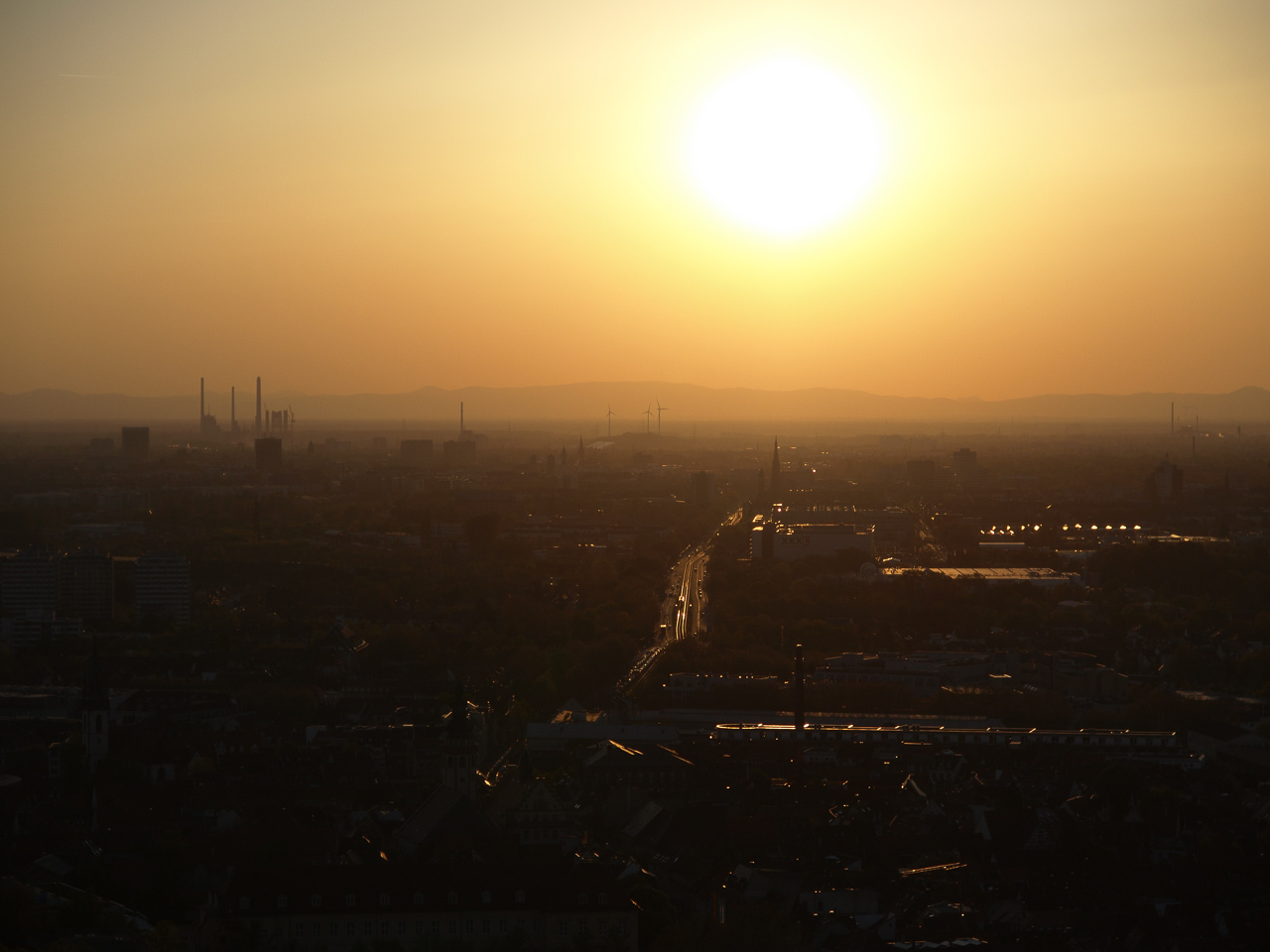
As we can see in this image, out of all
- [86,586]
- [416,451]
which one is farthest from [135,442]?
[86,586]

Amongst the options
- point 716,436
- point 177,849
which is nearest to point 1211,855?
point 177,849

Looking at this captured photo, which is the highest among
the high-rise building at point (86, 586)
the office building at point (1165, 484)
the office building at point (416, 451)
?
the office building at point (1165, 484)

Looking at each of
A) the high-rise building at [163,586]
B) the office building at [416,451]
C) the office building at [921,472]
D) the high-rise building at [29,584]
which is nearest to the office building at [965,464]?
the office building at [921,472]

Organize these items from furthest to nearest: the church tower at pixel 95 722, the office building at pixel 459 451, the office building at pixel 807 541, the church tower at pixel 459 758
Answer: the office building at pixel 459 451 < the office building at pixel 807 541 < the church tower at pixel 95 722 < the church tower at pixel 459 758

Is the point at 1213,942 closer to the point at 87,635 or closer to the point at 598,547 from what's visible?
the point at 87,635

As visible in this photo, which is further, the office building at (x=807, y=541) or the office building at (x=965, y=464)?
the office building at (x=965, y=464)

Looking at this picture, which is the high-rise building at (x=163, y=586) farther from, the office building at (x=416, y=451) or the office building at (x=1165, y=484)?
the office building at (x=416, y=451)

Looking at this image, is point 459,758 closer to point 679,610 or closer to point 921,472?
point 679,610
